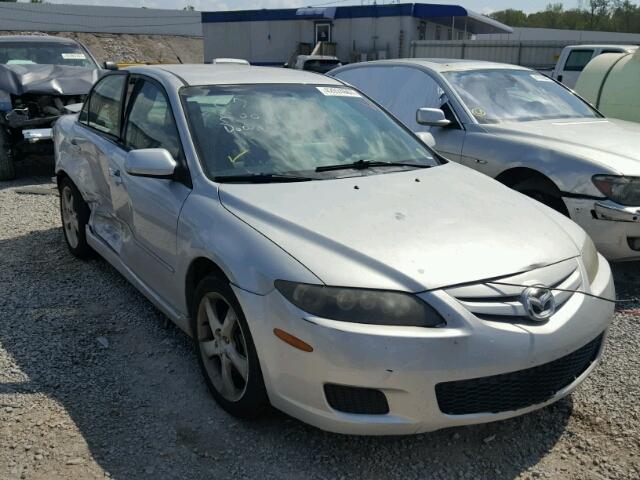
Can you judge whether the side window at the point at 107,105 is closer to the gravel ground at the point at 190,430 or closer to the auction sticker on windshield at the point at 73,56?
the gravel ground at the point at 190,430

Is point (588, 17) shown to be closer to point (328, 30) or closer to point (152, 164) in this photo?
point (328, 30)

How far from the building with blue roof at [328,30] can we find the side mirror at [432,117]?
23530mm

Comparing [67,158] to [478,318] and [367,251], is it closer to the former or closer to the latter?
[367,251]

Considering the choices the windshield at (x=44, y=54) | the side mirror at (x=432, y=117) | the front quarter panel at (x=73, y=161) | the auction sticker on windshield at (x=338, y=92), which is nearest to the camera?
the auction sticker on windshield at (x=338, y=92)

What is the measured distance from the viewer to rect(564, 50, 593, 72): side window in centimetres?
1455

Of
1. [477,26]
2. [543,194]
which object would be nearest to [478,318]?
[543,194]

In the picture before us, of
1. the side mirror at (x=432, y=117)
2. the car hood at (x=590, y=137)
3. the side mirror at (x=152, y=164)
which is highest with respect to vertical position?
the side mirror at (x=152, y=164)

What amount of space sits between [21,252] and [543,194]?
436 centimetres

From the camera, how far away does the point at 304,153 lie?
11.4 ft

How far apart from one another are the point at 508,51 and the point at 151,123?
2092 cm

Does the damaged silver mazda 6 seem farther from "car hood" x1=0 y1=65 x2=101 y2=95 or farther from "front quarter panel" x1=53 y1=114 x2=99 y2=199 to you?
"front quarter panel" x1=53 y1=114 x2=99 y2=199

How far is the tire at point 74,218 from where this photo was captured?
190 inches

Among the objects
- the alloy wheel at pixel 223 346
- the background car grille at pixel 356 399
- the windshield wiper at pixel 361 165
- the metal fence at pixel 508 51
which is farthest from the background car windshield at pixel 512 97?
the metal fence at pixel 508 51

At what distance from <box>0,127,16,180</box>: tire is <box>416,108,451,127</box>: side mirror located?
5.73 m
